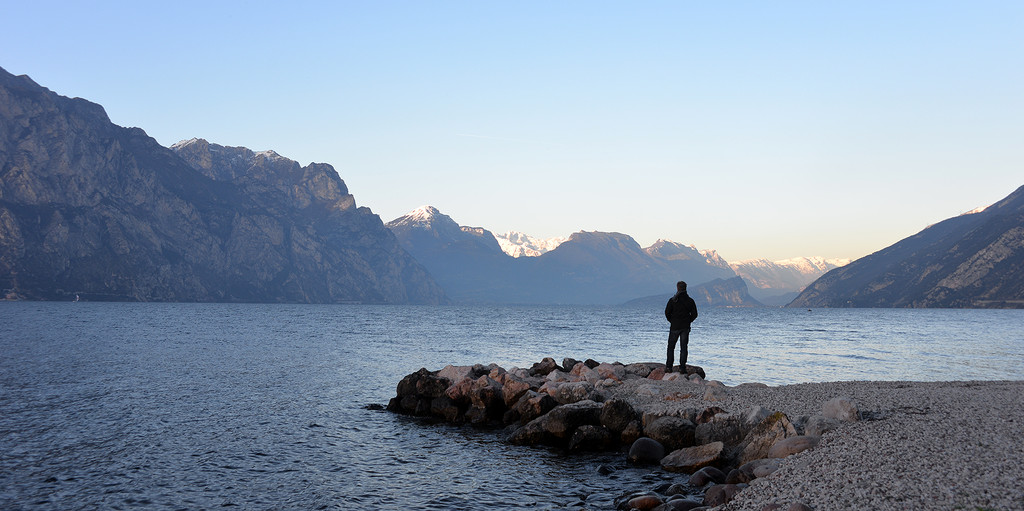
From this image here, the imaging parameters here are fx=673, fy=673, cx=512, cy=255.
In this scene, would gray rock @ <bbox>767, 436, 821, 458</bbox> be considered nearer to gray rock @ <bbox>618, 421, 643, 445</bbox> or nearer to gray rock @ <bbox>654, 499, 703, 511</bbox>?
gray rock @ <bbox>654, 499, 703, 511</bbox>

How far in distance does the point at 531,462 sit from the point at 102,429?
1303 cm

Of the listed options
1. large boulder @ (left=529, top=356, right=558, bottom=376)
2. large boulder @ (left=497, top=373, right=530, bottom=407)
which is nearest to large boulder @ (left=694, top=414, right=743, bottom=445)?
large boulder @ (left=497, top=373, right=530, bottom=407)

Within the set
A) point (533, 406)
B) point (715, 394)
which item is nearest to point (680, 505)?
point (715, 394)

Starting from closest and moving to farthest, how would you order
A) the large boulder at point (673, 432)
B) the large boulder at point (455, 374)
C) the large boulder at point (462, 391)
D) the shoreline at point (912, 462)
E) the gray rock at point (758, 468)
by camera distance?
the shoreline at point (912, 462) → the gray rock at point (758, 468) → the large boulder at point (673, 432) → the large boulder at point (462, 391) → the large boulder at point (455, 374)

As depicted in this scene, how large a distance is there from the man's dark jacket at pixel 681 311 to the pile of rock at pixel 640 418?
206cm

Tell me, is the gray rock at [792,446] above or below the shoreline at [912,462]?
below

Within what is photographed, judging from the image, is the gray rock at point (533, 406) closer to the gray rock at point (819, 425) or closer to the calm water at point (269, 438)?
the calm water at point (269, 438)

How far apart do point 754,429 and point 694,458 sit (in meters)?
1.54

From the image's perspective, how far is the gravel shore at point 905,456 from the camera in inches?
373

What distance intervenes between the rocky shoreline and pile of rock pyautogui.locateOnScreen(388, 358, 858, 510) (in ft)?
0.12

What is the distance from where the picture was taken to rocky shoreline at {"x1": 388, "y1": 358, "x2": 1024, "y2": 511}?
10297 millimetres

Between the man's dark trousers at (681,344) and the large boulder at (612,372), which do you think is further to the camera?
the large boulder at (612,372)

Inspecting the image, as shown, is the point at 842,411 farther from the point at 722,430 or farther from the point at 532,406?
the point at 532,406

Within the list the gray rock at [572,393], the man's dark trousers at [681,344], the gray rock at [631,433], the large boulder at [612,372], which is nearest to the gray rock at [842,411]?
the gray rock at [631,433]
